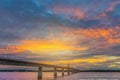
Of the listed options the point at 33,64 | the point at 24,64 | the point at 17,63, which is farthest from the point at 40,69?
the point at 17,63

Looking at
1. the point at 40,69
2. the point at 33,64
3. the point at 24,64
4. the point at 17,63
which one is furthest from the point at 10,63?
the point at 40,69

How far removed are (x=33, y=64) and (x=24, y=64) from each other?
808 cm

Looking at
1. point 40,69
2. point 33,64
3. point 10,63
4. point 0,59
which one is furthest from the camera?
point 40,69

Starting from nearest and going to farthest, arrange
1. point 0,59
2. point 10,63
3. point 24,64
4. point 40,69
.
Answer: point 0,59, point 10,63, point 24,64, point 40,69

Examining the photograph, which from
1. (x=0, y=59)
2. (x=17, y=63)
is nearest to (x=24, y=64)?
(x=17, y=63)

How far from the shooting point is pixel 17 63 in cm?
6469

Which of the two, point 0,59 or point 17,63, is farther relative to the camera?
point 17,63

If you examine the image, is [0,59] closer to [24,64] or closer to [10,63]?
[10,63]

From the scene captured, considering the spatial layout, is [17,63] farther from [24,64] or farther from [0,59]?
[0,59]

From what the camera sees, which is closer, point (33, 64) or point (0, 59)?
point (0, 59)

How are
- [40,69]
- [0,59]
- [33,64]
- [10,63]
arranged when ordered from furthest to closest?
[40,69]
[33,64]
[10,63]
[0,59]

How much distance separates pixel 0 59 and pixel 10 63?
6.21 meters

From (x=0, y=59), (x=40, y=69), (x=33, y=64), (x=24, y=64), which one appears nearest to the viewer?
(x=0, y=59)

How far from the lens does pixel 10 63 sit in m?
58.7
